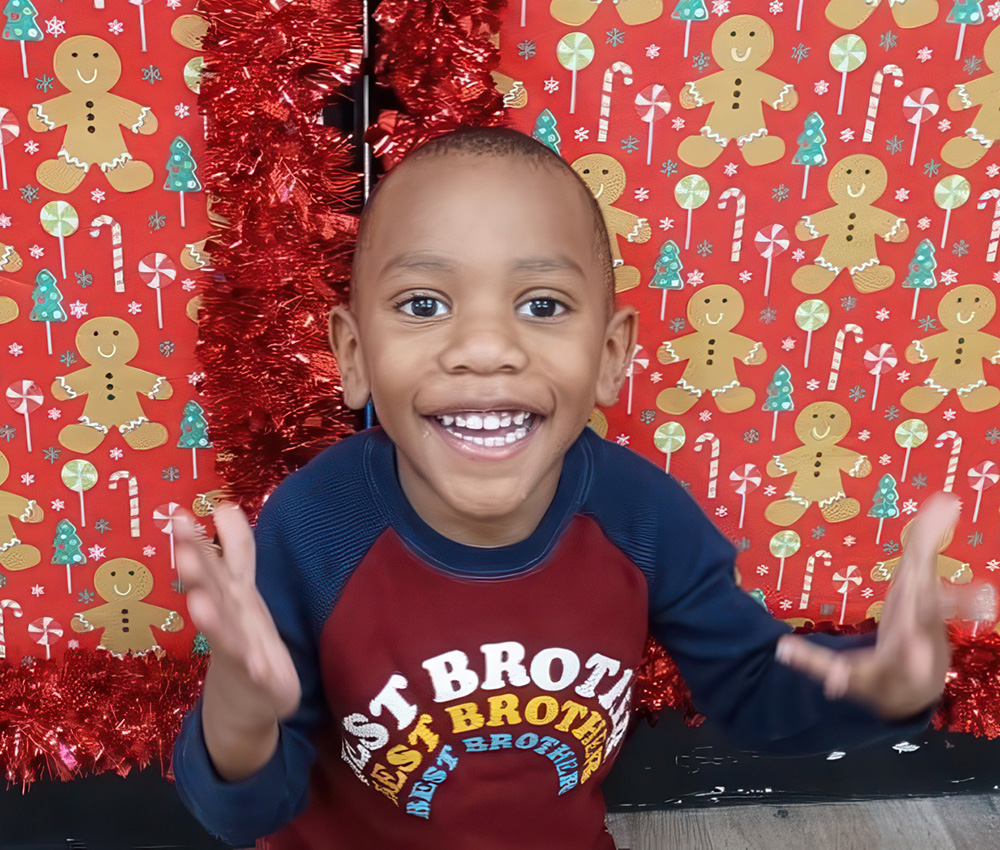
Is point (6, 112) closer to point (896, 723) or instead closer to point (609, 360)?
point (609, 360)

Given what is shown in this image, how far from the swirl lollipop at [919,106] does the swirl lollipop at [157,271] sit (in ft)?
2.85

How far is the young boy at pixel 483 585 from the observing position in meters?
0.76

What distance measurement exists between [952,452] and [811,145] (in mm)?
455

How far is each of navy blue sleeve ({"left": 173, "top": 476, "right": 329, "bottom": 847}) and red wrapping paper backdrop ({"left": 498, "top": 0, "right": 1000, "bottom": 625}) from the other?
51 cm

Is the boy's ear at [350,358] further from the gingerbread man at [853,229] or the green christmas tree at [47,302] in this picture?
the gingerbread man at [853,229]

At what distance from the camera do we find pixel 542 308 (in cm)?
80

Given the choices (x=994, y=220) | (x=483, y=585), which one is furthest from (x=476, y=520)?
(x=994, y=220)

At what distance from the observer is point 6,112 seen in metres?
1.00

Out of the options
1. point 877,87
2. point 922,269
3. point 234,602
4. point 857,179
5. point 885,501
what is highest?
point 877,87

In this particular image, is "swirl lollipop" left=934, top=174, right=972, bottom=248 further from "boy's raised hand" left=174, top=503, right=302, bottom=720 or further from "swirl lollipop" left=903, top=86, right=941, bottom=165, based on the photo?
"boy's raised hand" left=174, top=503, right=302, bottom=720

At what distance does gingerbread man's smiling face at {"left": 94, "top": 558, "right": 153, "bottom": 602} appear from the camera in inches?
46.8

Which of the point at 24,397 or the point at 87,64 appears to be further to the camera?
the point at 24,397

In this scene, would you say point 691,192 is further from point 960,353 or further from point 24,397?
point 24,397

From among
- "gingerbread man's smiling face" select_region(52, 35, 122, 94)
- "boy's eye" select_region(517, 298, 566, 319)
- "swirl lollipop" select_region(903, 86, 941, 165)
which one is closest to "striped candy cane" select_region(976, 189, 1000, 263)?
"swirl lollipop" select_region(903, 86, 941, 165)
